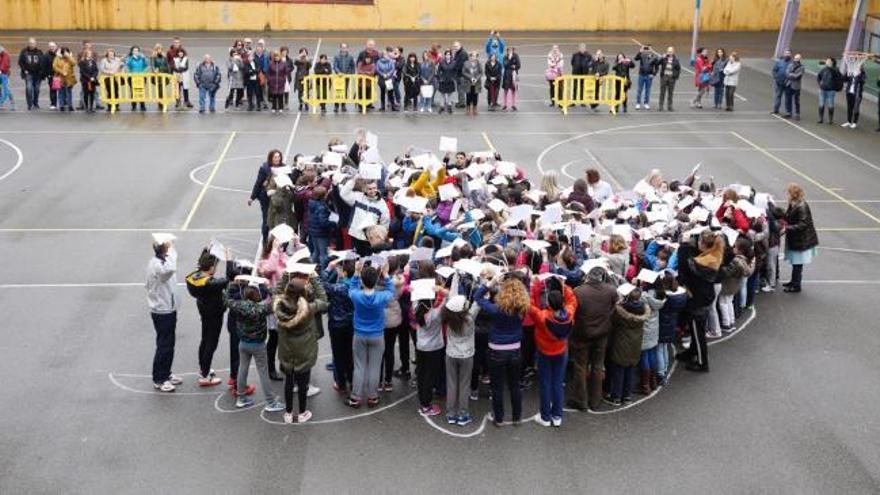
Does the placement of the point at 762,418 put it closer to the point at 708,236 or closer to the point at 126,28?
the point at 708,236

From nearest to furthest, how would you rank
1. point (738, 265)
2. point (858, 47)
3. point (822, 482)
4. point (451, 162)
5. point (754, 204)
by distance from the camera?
point (822, 482) < point (738, 265) < point (754, 204) < point (451, 162) < point (858, 47)

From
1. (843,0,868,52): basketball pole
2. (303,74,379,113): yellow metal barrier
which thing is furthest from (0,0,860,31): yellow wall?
(303,74,379,113): yellow metal barrier

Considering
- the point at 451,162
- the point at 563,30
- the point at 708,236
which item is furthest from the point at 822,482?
the point at 563,30

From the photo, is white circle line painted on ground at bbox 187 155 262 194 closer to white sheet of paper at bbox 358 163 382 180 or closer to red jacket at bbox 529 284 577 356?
white sheet of paper at bbox 358 163 382 180

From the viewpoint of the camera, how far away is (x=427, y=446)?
12250 mm

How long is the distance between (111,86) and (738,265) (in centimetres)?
2175

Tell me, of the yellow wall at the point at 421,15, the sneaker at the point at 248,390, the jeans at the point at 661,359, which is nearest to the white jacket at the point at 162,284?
the sneaker at the point at 248,390

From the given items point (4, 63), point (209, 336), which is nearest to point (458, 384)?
point (209, 336)

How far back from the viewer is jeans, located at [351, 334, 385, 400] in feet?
42.0

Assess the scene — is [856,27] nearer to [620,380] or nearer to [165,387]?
[620,380]

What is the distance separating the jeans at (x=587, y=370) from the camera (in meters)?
12.9

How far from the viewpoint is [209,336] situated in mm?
13438

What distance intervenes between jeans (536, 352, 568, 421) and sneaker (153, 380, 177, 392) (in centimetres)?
457

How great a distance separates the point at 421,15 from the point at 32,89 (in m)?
21.5
